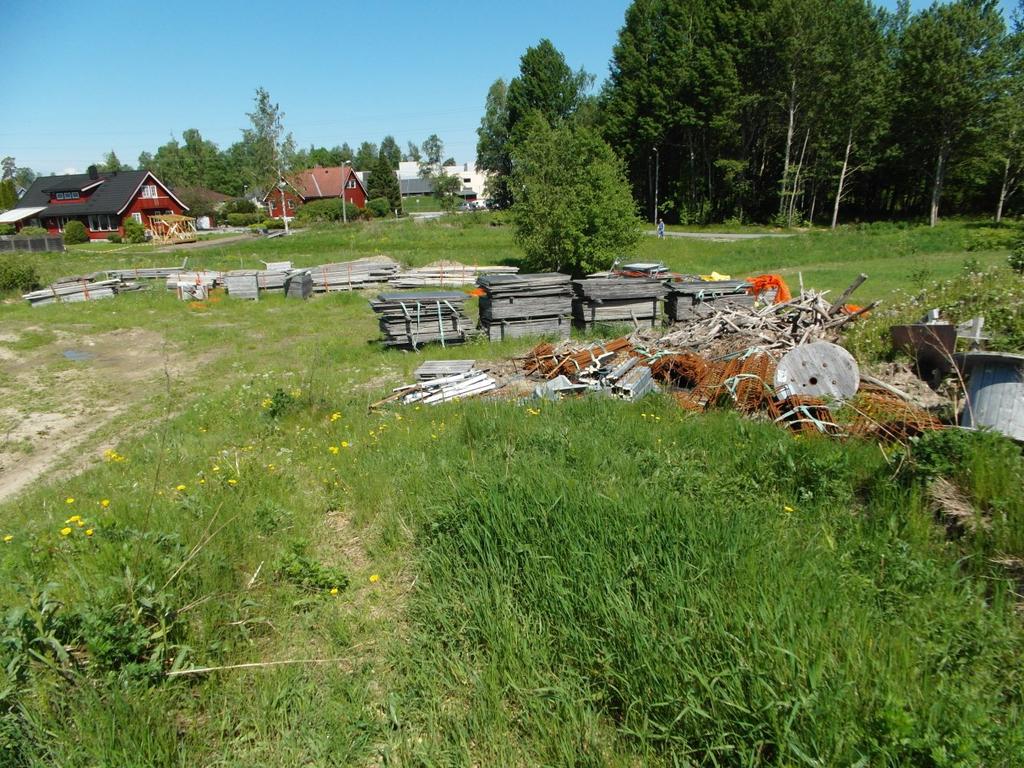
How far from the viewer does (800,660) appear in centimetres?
277

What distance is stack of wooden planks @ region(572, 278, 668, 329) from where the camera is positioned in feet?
46.4

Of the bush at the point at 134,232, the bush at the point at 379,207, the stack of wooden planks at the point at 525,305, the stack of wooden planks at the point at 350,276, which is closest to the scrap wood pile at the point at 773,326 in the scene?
the stack of wooden planks at the point at 525,305

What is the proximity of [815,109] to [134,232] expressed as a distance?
53082 millimetres

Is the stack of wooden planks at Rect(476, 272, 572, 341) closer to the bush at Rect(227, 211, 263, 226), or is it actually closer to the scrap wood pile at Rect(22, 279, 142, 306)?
the scrap wood pile at Rect(22, 279, 142, 306)

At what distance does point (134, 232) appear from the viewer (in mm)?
50656

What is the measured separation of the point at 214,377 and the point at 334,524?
960 centimetres

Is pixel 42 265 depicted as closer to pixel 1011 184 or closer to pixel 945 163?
pixel 945 163

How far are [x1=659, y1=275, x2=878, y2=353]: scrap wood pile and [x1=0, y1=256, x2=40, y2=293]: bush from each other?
2640cm

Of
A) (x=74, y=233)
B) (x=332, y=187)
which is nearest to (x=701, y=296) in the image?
(x=74, y=233)

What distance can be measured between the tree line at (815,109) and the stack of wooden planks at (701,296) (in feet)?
69.5

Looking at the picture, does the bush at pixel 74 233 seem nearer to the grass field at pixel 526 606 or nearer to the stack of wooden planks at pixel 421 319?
the stack of wooden planks at pixel 421 319

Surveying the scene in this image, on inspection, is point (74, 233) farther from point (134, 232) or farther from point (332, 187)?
point (332, 187)

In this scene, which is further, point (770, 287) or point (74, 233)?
point (74, 233)

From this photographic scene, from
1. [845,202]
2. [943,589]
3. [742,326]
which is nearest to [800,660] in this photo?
[943,589]
